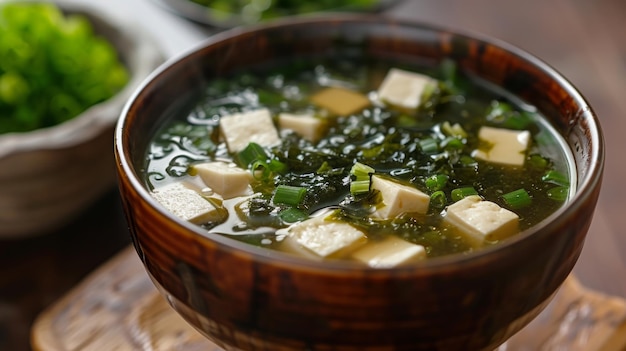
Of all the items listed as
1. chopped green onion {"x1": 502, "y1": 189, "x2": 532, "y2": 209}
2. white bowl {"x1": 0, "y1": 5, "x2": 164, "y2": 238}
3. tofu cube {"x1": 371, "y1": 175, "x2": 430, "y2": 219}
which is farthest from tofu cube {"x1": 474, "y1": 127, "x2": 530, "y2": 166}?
white bowl {"x1": 0, "y1": 5, "x2": 164, "y2": 238}

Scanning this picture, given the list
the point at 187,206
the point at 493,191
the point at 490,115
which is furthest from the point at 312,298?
the point at 490,115

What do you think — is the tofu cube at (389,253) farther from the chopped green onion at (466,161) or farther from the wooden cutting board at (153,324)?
the wooden cutting board at (153,324)

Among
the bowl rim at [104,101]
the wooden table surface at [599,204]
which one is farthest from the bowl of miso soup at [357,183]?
the wooden table surface at [599,204]

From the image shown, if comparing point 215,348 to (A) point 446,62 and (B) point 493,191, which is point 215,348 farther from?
(A) point 446,62

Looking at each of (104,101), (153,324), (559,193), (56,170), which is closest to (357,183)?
(559,193)

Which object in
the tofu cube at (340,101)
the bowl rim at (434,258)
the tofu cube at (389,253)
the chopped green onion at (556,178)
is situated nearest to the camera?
the bowl rim at (434,258)

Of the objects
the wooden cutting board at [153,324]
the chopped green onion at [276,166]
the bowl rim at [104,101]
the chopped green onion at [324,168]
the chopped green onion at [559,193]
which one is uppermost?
the chopped green onion at [559,193]
